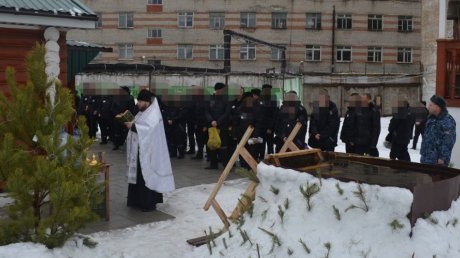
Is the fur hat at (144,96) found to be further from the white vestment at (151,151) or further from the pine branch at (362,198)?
the pine branch at (362,198)

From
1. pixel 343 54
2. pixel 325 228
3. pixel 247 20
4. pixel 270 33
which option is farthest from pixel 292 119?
pixel 343 54

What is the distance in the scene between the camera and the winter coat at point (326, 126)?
1047 cm

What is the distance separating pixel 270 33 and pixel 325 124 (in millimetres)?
27202

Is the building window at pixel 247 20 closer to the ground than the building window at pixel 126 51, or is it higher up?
higher up

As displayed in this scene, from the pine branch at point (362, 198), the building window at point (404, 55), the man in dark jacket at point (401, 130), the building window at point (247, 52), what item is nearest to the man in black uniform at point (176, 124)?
the man in dark jacket at point (401, 130)

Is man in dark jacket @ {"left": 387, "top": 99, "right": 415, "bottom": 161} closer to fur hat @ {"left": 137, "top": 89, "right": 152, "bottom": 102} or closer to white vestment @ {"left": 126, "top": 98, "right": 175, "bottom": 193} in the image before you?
white vestment @ {"left": 126, "top": 98, "right": 175, "bottom": 193}

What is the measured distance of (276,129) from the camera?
11.0 meters

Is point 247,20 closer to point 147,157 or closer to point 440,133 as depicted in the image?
point 147,157

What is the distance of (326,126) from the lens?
10.5 m

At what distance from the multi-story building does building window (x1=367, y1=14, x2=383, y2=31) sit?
7 cm

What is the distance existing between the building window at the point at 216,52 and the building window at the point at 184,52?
143 centimetres

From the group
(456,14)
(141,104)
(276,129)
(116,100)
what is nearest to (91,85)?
(116,100)

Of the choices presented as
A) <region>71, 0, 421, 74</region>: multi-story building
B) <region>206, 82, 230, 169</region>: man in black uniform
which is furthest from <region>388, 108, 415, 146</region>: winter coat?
<region>71, 0, 421, 74</region>: multi-story building

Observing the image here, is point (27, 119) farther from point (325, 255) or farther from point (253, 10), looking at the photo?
point (253, 10)
